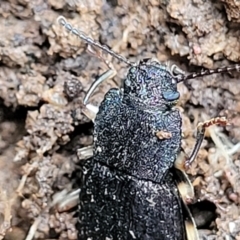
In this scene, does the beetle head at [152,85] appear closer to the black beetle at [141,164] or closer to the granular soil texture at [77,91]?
the black beetle at [141,164]

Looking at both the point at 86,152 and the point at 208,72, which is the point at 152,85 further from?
the point at 86,152

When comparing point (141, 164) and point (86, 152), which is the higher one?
point (141, 164)

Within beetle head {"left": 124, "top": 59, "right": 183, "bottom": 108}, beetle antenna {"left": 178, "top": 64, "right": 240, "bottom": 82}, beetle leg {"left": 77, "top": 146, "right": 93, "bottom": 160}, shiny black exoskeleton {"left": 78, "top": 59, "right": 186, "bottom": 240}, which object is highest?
beetle antenna {"left": 178, "top": 64, "right": 240, "bottom": 82}

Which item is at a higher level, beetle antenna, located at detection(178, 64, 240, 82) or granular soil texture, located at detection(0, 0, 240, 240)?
beetle antenna, located at detection(178, 64, 240, 82)

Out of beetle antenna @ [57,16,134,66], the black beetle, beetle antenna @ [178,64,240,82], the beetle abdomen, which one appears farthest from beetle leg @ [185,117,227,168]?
beetle antenna @ [57,16,134,66]

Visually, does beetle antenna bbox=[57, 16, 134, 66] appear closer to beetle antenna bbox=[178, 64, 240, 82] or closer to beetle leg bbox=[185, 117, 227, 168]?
beetle antenna bbox=[178, 64, 240, 82]

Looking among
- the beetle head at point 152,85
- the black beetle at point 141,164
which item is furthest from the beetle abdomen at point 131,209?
the beetle head at point 152,85

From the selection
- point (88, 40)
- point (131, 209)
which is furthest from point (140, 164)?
point (88, 40)
